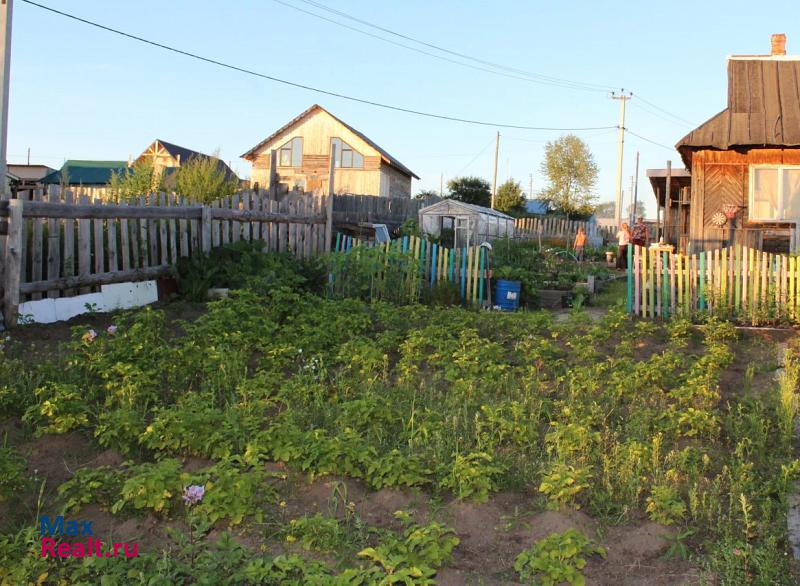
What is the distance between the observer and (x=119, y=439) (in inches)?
185

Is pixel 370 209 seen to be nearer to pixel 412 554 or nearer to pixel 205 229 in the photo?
pixel 205 229

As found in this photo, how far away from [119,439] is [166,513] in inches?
39.0

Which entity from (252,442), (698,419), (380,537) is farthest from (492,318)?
(380,537)

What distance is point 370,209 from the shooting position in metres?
24.3

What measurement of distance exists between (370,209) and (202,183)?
33.0ft

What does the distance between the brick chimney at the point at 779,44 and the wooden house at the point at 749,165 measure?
120cm

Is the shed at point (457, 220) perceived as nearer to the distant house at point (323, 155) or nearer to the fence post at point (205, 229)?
the fence post at point (205, 229)

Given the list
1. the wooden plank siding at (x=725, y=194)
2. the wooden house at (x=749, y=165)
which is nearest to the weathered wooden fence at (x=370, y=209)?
the wooden plank siding at (x=725, y=194)

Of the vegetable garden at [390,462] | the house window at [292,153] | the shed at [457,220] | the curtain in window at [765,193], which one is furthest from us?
the house window at [292,153]

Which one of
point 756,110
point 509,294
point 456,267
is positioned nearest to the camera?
point 509,294

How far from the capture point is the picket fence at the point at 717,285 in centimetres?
984

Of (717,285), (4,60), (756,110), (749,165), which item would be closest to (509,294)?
(717,285)

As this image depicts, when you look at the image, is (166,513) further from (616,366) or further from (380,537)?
(616,366)

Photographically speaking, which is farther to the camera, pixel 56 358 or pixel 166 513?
pixel 56 358
